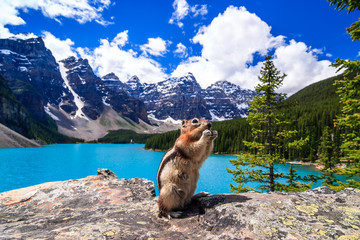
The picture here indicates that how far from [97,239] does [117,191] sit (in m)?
3.84

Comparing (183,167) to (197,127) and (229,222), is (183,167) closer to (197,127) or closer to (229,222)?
(197,127)

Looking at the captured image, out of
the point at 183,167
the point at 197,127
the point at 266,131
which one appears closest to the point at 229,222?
the point at 183,167

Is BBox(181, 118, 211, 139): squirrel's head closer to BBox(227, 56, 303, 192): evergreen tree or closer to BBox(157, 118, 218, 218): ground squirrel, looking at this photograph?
BBox(157, 118, 218, 218): ground squirrel

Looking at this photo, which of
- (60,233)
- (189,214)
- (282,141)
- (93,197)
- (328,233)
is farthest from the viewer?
(282,141)

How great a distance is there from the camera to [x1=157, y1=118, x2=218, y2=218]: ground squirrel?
341 centimetres

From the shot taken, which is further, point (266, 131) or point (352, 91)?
point (266, 131)

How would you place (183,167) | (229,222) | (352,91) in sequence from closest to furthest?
1. (229,222)
2. (183,167)
3. (352,91)

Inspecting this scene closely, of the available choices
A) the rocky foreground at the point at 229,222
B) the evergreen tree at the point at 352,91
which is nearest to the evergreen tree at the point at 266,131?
the evergreen tree at the point at 352,91

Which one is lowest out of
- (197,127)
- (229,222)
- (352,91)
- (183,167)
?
(229,222)

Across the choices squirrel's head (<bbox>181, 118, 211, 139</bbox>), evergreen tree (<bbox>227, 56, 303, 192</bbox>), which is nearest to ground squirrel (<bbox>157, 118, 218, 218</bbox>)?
squirrel's head (<bbox>181, 118, 211, 139</bbox>)

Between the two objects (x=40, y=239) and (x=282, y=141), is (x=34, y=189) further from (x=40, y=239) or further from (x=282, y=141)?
(x=282, y=141)

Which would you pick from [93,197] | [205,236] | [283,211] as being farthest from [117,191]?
[283,211]

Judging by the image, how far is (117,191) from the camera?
19.7 ft

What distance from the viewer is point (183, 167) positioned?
3.63 meters
